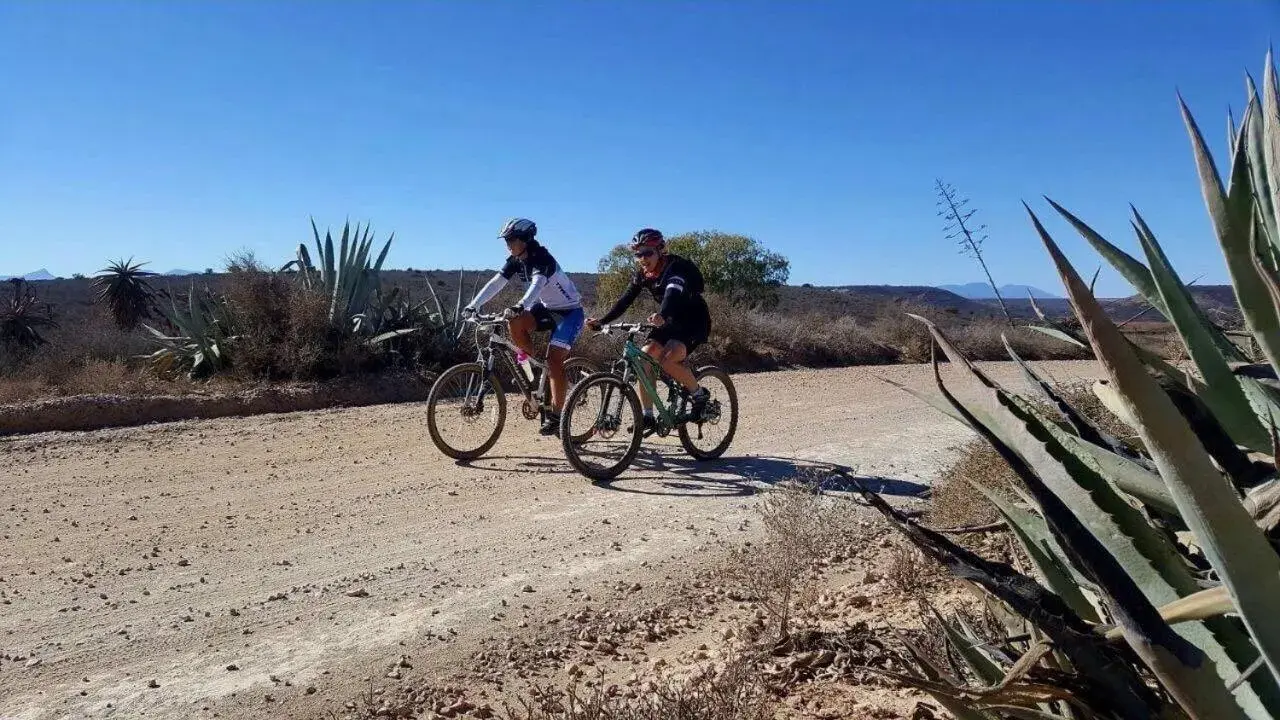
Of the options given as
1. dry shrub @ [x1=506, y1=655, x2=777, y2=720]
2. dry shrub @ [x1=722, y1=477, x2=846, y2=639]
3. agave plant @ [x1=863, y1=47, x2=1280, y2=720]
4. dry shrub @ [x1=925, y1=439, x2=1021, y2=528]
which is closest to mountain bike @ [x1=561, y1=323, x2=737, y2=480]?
dry shrub @ [x1=925, y1=439, x2=1021, y2=528]

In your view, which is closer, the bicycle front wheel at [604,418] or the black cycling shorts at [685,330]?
the bicycle front wheel at [604,418]

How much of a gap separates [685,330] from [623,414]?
936mm

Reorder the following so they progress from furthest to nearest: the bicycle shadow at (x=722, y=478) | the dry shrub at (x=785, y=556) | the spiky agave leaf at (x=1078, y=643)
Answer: the bicycle shadow at (x=722, y=478)
the dry shrub at (x=785, y=556)
the spiky agave leaf at (x=1078, y=643)

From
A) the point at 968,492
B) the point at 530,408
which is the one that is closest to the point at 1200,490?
the point at 968,492

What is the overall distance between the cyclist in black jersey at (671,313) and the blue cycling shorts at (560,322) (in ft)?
1.23

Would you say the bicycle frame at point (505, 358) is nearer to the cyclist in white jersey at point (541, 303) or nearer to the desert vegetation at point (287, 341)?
the cyclist in white jersey at point (541, 303)

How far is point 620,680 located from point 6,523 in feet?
14.8

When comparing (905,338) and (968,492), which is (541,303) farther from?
(905,338)

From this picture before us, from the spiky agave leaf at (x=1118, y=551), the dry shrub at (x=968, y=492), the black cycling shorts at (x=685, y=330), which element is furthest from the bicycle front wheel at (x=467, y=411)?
the spiky agave leaf at (x=1118, y=551)

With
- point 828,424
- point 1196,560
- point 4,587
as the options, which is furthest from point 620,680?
point 828,424

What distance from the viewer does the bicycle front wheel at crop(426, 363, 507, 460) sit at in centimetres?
748

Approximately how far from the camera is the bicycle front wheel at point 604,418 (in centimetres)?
682

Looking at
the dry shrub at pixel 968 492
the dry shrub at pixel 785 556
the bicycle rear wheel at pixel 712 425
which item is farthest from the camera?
the bicycle rear wheel at pixel 712 425

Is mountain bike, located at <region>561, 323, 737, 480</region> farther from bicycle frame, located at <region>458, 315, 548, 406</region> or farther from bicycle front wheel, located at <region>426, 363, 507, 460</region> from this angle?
bicycle front wheel, located at <region>426, 363, 507, 460</region>
